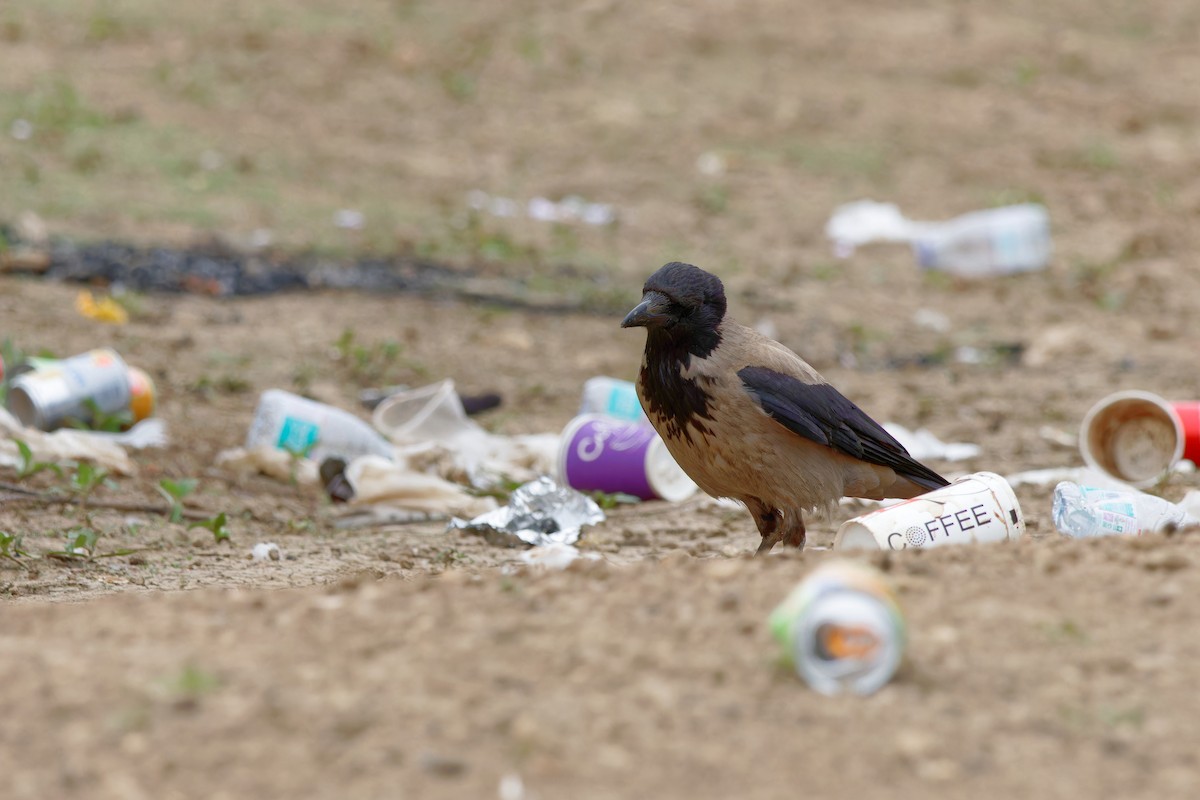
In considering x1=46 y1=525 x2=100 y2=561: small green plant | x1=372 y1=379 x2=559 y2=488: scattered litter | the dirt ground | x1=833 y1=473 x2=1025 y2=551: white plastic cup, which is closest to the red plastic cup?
the dirt ground

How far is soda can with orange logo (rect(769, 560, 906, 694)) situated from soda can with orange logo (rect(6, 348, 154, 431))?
419 centimetres

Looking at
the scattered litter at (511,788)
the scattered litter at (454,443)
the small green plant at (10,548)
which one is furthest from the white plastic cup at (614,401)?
the scattered litter at (511,788)

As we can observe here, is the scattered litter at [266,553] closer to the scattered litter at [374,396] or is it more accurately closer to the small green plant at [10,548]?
the small green plant at [10,548]

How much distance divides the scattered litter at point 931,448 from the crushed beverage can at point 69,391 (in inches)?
130

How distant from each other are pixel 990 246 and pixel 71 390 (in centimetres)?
677

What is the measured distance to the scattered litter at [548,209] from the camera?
1136 centimetres

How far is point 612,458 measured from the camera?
5.94m

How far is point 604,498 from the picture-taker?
5875mm

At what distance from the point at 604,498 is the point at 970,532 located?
1852 millimetres

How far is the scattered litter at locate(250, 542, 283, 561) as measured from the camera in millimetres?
5121

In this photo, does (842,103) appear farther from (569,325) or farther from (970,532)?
(970,532)

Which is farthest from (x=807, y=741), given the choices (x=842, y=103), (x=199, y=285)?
(x=842, y=103)

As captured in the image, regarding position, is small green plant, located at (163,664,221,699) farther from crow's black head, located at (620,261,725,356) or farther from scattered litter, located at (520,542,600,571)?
crow's black head, located at (620,261,725,356)

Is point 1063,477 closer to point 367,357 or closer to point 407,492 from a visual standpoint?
point 407,492
